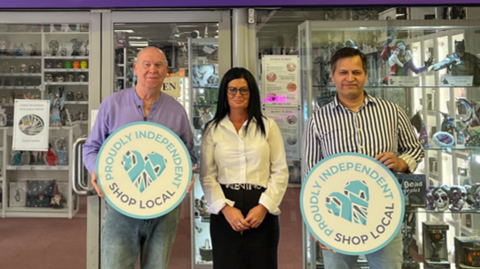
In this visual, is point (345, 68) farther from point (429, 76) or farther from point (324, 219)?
point (429, 76)

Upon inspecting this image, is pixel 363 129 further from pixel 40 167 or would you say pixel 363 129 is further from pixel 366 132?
pixel 40 167

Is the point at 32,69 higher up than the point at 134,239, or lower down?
higher up

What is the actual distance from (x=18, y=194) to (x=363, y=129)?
242 cm

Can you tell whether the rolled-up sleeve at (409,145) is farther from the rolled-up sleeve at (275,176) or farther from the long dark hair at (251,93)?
the long dark hair at (251,93)

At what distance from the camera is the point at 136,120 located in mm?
2090

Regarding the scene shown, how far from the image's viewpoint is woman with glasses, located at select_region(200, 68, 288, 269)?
2.04 meters

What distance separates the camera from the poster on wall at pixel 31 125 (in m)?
2.73

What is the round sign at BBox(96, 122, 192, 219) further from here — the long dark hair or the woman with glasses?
the long dark hair

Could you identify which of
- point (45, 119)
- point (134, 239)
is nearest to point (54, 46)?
point (45, 119)

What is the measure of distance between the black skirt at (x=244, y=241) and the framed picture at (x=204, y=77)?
3.55ft

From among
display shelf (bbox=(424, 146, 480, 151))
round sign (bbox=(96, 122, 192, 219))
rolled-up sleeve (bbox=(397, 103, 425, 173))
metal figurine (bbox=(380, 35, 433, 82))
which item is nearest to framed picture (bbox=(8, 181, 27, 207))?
round sign (bbox=(96, 122, 192, 219))

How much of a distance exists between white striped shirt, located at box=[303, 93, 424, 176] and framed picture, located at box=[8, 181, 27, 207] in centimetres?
209

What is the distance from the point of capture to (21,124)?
273cm

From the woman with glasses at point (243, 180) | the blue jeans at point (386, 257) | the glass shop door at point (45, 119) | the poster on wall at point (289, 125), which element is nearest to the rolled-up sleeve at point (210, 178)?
the woman with glasses at point (243, 180)
